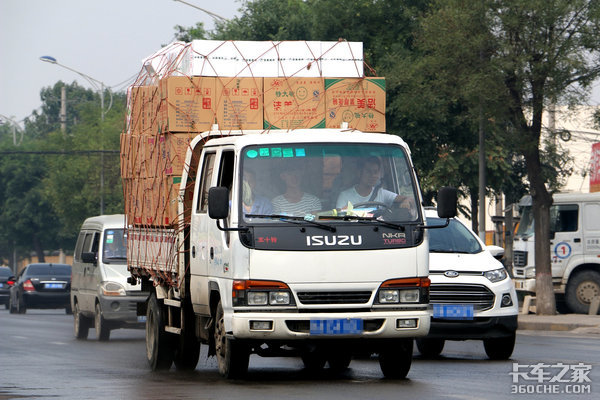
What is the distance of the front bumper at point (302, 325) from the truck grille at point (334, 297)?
109mm

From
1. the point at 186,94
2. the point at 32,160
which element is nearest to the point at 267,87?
the point at 186,94

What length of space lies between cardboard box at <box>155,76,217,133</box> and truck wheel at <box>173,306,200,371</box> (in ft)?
6.65

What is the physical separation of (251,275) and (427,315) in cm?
166

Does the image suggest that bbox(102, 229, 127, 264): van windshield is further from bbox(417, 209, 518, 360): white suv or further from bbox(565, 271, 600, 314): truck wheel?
bbox(565, 271, 600, 314): truck wheel

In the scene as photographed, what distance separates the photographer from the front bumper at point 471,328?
1470 centimetres

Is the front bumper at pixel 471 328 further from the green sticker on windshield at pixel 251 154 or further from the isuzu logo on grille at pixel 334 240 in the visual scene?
the green sticker on windshield at pixel 251 154

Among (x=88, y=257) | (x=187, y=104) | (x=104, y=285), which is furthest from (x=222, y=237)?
(x=88, y=257)

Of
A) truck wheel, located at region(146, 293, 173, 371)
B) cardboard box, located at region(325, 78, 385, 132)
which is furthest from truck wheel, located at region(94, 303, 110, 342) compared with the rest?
cardboard box, located at region(325, 78, 385, 132)

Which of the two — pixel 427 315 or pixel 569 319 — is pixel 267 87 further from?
pixel 569 319

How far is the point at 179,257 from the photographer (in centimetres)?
1288

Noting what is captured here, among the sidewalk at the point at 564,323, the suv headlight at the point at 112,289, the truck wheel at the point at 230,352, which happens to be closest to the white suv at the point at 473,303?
the truck wheel at the point at 230,352

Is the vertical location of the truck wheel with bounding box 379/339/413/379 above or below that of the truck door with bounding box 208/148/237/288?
below

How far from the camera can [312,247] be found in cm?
1112

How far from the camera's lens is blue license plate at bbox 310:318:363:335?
1103 centimetres
